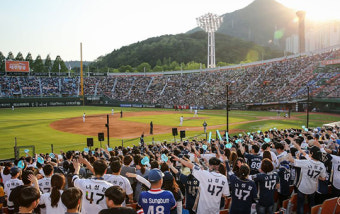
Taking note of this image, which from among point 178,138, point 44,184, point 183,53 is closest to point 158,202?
point 44,184

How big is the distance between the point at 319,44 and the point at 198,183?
184460 millimetres

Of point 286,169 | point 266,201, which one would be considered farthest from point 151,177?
point 286,169

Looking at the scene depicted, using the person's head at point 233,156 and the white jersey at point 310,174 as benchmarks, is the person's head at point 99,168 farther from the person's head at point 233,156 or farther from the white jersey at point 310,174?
the white jersey at point 310,174

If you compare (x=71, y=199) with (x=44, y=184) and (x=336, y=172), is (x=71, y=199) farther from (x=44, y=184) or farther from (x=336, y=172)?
(x=336, y=172)

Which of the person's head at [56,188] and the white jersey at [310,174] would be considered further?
the white jersey at [310,174]

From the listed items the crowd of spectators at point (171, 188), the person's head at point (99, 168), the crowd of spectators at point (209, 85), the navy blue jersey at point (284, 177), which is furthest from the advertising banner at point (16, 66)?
the navy blue jersey at point (284, 177)

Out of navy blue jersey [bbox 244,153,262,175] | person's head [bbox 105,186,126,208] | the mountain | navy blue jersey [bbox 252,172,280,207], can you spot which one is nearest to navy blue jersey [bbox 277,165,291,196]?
navy blue jersey [bbox 244,153,262,175]

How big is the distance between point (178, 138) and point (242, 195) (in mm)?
24943

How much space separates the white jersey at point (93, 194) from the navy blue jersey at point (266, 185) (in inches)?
149

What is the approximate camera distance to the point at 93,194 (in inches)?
222

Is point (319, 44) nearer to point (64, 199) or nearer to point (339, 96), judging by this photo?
point (339, 96)

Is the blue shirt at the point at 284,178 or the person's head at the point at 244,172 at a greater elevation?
the person's head at the point at 244,172

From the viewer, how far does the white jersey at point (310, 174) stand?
786 centimetres

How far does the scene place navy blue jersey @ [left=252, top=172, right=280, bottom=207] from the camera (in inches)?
269
